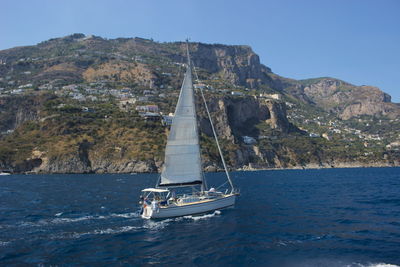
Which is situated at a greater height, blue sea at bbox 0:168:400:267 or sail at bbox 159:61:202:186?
sail at bbox 159:61:202:186

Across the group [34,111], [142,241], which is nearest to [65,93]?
[34,111]

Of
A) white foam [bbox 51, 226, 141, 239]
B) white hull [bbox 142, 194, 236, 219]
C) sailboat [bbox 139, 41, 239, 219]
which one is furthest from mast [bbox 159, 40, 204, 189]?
white foam [bbox 51, 226, 141, 239]

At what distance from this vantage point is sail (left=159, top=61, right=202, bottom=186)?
3569 centimetres

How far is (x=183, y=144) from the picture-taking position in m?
35.9

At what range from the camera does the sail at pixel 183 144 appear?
117ft

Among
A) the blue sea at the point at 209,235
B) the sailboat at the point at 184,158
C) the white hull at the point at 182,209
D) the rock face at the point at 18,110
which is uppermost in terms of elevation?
the rock face at the point at 18,110

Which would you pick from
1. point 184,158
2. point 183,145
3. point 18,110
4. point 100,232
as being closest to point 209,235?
point 100,232

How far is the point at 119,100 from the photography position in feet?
584

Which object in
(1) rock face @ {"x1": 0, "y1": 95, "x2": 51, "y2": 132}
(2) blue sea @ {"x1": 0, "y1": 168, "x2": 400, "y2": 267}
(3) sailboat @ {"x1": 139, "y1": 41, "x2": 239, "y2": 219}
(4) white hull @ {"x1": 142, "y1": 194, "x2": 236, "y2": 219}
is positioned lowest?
(2) blue sea @ {"x1": 0, "y1": 168, "x2": 400, "y2": 267}

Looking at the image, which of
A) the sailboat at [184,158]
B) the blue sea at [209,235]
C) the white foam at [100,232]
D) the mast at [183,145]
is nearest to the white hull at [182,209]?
the sailboat at [184,158]

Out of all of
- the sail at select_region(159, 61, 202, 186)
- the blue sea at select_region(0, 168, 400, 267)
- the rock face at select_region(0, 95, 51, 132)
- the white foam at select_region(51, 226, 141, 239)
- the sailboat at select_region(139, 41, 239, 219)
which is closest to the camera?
the blue sea at select_region(0, 168, 400, 267)

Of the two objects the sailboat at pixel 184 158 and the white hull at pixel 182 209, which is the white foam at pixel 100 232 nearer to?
the white hull at pixel 182 209

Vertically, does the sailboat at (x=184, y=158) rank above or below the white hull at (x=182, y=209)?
above

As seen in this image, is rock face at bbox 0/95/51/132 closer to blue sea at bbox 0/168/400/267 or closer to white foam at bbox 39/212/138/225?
blue sea at bbox 0/168/400/267
